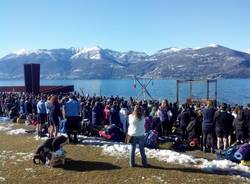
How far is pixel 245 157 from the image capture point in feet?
47.3

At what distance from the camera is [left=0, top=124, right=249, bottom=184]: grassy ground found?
40.8 ft

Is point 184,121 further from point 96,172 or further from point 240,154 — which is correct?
point 96,172

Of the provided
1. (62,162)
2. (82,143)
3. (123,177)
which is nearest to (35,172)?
(62,162)

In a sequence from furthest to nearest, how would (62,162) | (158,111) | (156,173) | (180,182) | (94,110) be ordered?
(94,110) < (158,111) < (62,162) < (156,173) < (180,182)

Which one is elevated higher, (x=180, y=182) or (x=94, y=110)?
(x=94, y=110)

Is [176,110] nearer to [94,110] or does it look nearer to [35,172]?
[94,110]

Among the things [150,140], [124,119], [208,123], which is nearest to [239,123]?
[208,123]

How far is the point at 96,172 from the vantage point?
1323 cm

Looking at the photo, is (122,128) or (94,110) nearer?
(122,128)

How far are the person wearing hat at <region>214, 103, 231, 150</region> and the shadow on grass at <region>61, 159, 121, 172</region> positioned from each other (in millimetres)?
5045

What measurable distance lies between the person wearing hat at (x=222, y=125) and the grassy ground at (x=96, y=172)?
3435 millimetres

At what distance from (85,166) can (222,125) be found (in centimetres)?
592

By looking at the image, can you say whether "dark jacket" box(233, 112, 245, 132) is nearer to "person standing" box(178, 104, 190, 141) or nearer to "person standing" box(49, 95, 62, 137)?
"person standing" box(178, 104, 190, 141)

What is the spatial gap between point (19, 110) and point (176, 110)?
490 inches
